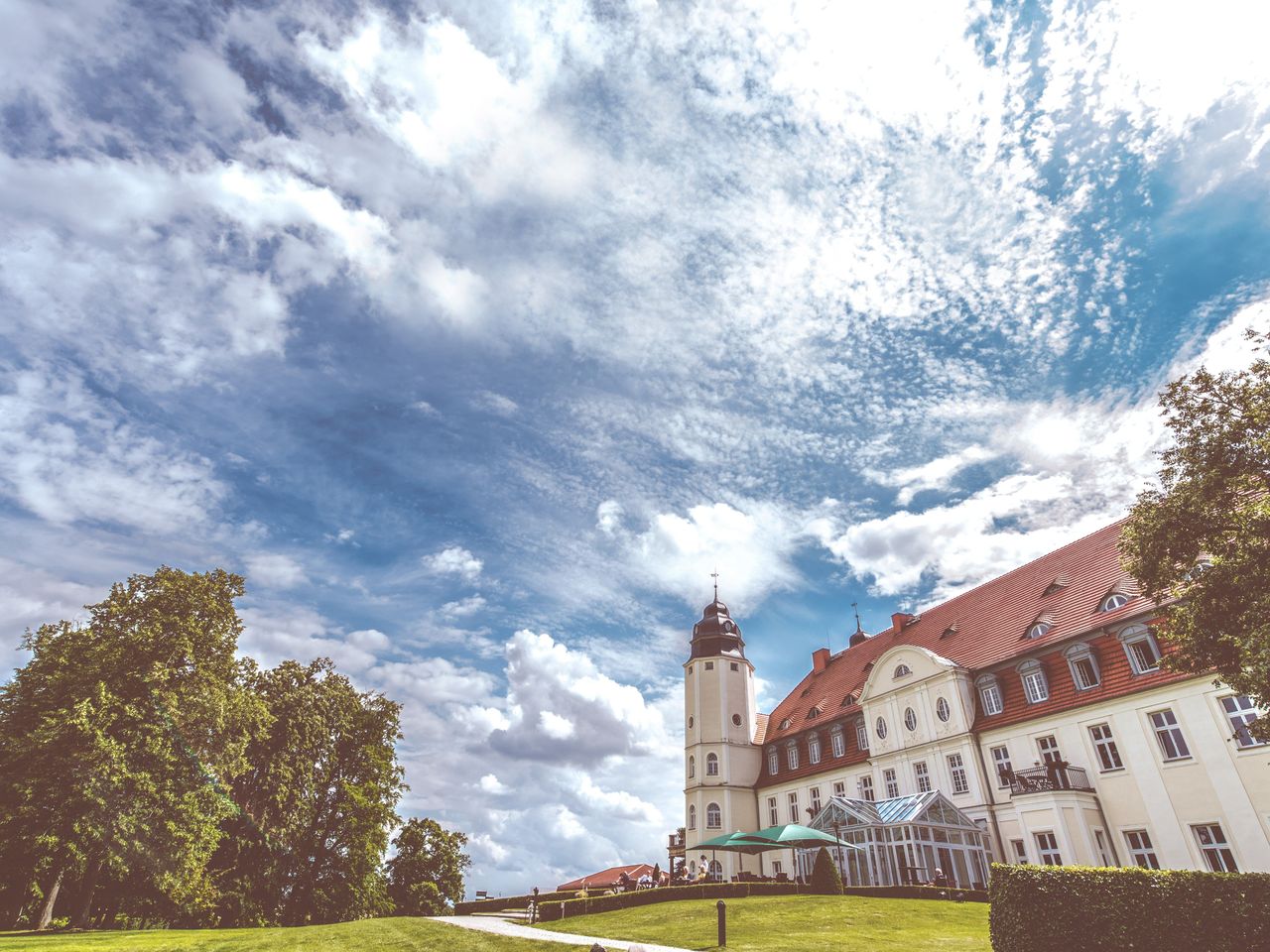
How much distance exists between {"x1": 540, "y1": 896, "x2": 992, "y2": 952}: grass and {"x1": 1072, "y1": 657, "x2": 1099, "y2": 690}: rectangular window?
33.9 feet

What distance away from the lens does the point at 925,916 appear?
21891 mm

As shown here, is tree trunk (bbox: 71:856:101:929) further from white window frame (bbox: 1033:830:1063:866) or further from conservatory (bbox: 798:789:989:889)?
white window frame (bbox: 1033:830:1063:866)

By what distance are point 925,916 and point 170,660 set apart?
2993cm

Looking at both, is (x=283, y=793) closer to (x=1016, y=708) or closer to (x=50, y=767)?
(x=50, y=767)

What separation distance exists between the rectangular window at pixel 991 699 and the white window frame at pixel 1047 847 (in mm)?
6040

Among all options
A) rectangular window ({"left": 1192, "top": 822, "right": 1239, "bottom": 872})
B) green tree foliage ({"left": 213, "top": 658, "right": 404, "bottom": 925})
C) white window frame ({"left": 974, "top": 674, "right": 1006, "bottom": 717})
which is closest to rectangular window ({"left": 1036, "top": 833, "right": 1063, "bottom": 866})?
rectangular window ({"left": 1192, "top": 822, "right": 1239, "bottom": 872})

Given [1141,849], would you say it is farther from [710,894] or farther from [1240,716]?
[710,894]

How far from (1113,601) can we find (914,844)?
13.8 metres

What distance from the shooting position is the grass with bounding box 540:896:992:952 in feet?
56.5

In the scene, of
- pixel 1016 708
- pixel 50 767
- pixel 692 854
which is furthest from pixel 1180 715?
pixel 50 767

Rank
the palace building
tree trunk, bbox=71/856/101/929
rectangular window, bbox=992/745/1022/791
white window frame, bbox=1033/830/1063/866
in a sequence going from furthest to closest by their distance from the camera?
rectangular window, bbox=992/745/1022/791 < white window frame, bbox=1033/830/1063/866 < tree trunk, bbox=71/856/101/929 < the palace building

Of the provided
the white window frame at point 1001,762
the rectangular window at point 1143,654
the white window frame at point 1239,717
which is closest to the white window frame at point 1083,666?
the rectangular window at point 1143,654

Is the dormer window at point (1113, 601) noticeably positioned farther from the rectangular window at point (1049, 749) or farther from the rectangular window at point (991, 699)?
the rectangular window at point (991, 699)

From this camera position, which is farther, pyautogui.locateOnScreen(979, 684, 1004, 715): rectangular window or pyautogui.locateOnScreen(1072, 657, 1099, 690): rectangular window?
pyautogui.locateOnScreen(979, 684, 1004, 715): rectangular window
